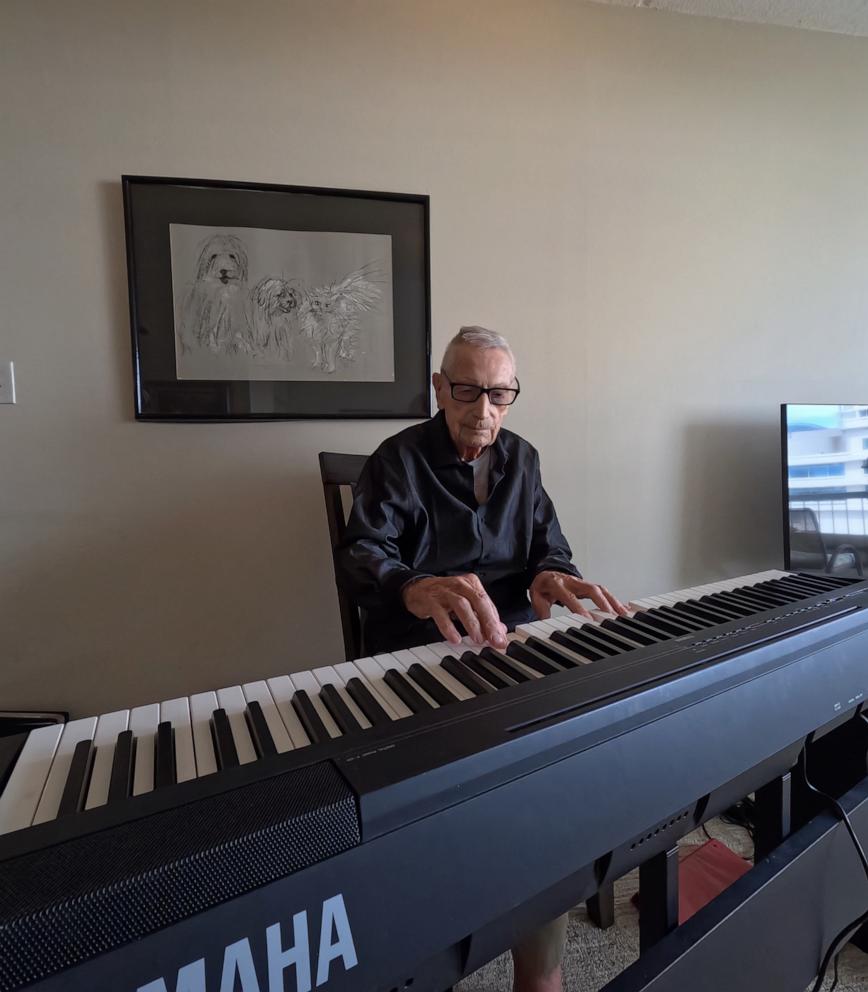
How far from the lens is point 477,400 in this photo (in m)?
1.04

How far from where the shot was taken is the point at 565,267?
1584 mm

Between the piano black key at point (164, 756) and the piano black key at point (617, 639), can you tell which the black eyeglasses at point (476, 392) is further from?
the piano black key at point (164, 756)

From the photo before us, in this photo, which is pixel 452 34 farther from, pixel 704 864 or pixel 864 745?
pixel 704 864

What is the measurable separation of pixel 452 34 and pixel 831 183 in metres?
1.39

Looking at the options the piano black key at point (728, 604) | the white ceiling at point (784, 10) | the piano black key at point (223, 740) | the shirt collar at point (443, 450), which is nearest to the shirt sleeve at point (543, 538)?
the shirt collar at point (443, 450)

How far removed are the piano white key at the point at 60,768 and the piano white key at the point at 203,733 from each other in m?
0.08

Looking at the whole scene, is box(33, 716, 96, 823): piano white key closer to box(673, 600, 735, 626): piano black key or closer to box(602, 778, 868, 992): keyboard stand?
box(602, 778, 868, 992): keyboard stand

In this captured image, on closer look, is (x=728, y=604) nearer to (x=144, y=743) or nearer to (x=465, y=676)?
(x=465, y=676)

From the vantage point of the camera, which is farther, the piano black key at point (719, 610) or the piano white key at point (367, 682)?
the piano black key at point (719, 610)

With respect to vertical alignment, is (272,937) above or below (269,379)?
below

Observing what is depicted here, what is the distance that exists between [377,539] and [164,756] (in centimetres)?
59

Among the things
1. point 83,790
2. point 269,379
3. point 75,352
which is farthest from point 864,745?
point 75,352

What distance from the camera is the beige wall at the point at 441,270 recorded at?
1.28 meters

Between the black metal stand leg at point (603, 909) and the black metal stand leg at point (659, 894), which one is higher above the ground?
the black metal stand leg at point (659, 894)
